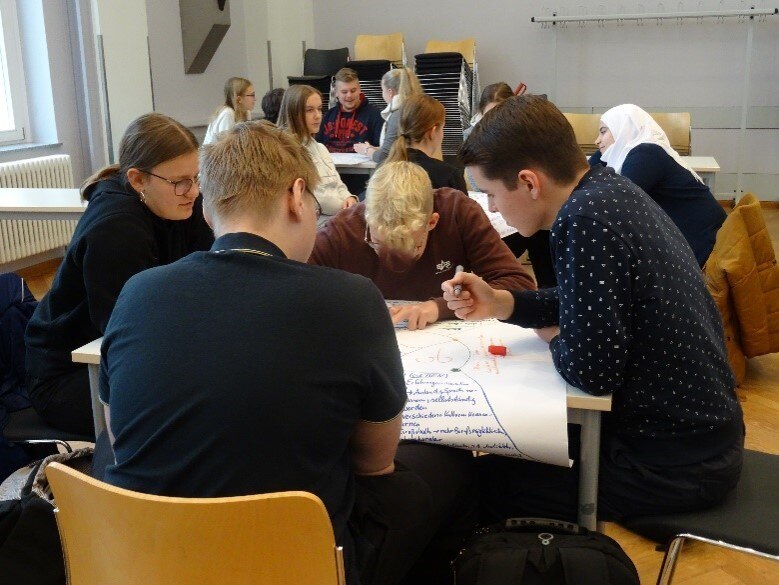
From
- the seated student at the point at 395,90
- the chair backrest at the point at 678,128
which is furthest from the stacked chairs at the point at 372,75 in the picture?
the chair backrest at the point at 678,128

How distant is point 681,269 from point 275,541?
0.92 meters

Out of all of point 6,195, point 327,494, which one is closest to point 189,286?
point 327,494

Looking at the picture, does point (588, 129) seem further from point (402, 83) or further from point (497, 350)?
point (497, 350)

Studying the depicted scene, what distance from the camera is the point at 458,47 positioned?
7855 mm

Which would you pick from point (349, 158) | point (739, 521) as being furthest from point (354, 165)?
point (739, 521)

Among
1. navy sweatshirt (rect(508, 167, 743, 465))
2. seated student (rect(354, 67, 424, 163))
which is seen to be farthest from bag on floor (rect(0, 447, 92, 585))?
seated student (rect(354, 67, 424, 163))

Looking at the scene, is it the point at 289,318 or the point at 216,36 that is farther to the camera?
the point at 216,36

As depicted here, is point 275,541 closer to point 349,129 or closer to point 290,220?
→ point 290,220

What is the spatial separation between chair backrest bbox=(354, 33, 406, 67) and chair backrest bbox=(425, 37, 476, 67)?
27 cm

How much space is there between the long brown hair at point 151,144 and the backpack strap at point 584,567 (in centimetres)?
134

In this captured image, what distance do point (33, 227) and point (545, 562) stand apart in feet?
15.9

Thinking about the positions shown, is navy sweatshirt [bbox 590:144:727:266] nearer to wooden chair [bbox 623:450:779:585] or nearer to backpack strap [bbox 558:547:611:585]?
wooden chair [bbox 623:450:779:585]

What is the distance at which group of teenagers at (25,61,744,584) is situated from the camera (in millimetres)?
1105

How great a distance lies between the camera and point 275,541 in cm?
105
